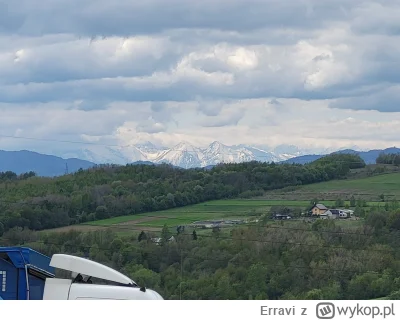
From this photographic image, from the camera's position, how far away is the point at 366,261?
103 ft

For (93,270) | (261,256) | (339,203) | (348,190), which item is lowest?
(261,256)

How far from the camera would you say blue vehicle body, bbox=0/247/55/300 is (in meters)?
7.75

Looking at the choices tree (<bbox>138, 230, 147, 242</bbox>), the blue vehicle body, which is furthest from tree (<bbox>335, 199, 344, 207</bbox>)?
the blue vehicle body

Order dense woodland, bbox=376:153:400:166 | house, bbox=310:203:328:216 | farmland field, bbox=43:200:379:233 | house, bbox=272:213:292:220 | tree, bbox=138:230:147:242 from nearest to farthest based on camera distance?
tree, bbox=138:230:147:242 → farmland field, bbox=43:200:379:233 → house, bbox=272:213:292:220 → house, bbox=310:203:328:216 → dense woodland, bbox=376:153:400:166

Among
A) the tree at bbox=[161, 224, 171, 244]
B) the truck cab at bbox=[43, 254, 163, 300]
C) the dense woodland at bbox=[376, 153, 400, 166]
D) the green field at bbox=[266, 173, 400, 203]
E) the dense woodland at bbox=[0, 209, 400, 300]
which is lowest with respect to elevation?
the dense woodland at bbox=[0, 209, 400, 300]

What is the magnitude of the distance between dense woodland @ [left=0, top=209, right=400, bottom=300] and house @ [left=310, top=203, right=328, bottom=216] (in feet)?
11.9

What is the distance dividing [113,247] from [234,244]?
5188 millimetres

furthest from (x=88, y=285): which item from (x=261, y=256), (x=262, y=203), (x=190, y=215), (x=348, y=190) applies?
(x=348, y=190)

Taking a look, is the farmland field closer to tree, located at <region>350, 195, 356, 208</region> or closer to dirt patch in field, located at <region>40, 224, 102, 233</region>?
dirt patch in field, located at <region>40, 224, 102, 233</region>

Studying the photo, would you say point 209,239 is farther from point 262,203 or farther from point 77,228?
point 262,203

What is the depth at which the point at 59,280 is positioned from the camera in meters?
7.59
